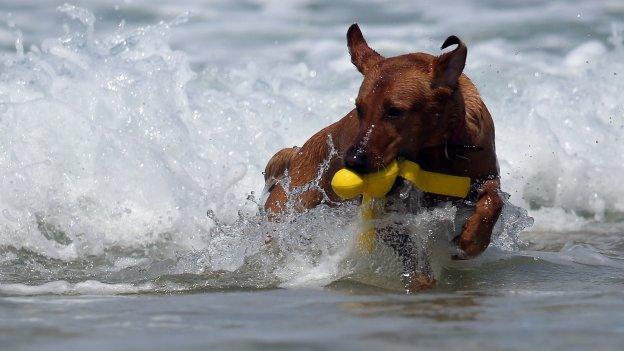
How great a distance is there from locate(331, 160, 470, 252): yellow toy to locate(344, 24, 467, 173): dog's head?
0.05 meters

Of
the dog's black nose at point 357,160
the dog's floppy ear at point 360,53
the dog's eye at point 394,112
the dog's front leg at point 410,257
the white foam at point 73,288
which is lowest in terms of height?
the white foam at point 73,288

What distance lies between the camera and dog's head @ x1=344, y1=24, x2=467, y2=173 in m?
4.97

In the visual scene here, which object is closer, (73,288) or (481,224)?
(73,288)

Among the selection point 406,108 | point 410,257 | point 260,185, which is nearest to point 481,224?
point 410,257

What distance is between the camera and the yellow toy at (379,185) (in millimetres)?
4984

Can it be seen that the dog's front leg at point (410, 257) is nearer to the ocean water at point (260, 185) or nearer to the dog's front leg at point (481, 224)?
the ocean water at point (260, 185)

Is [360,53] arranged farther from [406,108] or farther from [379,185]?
[379,185]

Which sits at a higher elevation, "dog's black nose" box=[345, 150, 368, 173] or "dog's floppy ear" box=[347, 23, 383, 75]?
"dog's floppy ear" box=[347, 23, 383, 75]

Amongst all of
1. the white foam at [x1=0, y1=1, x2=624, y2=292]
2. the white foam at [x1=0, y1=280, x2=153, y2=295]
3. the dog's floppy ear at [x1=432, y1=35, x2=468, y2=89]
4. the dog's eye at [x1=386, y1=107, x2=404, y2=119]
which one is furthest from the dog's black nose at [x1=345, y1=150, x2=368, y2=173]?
the white foam at [x1=0, y1=280, x2=153, y2=295]

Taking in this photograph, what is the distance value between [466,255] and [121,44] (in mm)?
5534

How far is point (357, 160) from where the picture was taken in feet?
16.0

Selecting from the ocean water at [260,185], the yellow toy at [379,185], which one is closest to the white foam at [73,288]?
the ocean water at [260,185]

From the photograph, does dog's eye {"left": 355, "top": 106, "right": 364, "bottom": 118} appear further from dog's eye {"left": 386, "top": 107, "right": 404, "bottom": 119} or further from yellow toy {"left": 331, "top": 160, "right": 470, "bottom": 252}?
yellow toy {"left": 331, "top": 160, "right": 470, "bottom": 252}

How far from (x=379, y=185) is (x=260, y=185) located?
3998 millimetres
